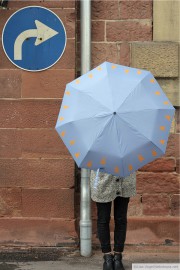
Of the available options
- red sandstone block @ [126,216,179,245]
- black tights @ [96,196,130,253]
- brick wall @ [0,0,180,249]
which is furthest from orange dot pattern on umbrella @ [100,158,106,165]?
red sandstone block @ [126,216,179,245]

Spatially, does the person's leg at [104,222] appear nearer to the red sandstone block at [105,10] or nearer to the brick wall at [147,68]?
the brick wall at [147,68]

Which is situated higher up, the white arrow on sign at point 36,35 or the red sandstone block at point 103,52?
the white arrow on sign at point 36,35

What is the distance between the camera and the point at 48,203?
16.4ft

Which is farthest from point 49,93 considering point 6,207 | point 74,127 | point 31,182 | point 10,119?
point 74,127

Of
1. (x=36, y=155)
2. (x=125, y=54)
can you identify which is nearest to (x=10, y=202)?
(x=36, y=155)

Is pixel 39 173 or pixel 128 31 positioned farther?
pixel 128 31

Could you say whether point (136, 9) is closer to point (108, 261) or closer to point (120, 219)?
point (120, 219)

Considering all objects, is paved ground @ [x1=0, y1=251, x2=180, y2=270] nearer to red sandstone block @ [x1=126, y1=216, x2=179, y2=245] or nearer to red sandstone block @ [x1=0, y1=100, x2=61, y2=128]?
red sandstone block @ [x1=126, y1=216, x2=179, y2=245]

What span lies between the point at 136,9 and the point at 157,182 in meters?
1.74

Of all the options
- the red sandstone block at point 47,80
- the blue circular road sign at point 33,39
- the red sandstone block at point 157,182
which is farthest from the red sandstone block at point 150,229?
the blue circular road sign at point 33,39

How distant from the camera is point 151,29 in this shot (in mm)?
5145

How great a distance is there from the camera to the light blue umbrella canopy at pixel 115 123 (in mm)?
3316

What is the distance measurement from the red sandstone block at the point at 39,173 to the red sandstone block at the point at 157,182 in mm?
693

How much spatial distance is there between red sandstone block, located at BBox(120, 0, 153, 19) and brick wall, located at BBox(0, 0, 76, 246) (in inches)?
20.4
